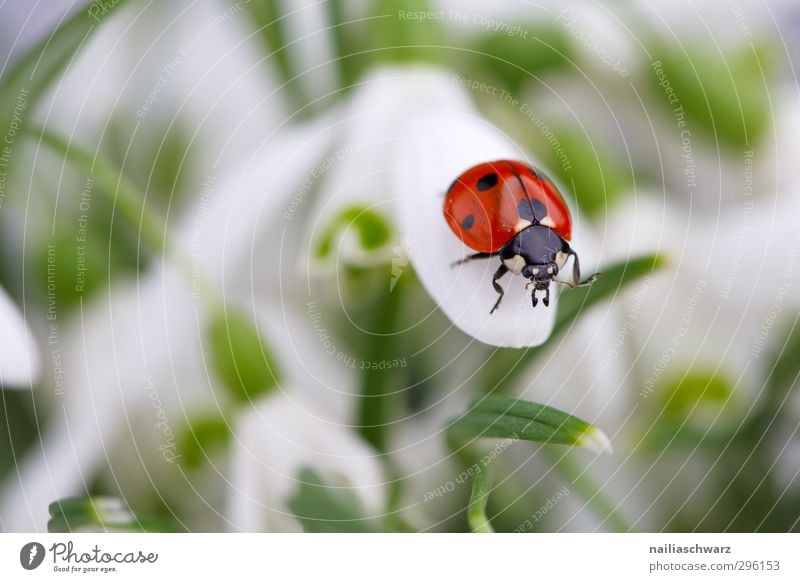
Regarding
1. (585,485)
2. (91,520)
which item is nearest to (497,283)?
(585,485)

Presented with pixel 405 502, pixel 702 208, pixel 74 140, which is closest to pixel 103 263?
pixel 74 140

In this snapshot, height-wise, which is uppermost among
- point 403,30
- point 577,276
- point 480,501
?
point 403,30

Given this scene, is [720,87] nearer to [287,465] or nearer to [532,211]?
[532,211]

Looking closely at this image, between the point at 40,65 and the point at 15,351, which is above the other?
the point at 40,65

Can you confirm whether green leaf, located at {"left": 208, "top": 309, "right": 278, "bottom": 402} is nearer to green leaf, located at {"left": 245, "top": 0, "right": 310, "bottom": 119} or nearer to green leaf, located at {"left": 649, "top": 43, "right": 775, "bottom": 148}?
green leaf, located at {"left": 245, "top": 0, "right": 310, "bottom": 119}
